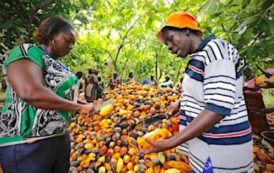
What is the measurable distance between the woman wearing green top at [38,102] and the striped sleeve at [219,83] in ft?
2.66

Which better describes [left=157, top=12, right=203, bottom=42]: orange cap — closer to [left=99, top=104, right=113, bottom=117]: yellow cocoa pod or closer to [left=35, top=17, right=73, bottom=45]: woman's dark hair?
[left=35, top=17, right=73, bottom=45]: woman's dark hair

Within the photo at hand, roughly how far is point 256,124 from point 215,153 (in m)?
1.47

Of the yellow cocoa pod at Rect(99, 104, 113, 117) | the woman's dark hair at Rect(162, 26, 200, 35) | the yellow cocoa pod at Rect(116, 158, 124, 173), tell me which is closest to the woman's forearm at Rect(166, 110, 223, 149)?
the woman's dark hair at Rect(162, 26, 200, 35)

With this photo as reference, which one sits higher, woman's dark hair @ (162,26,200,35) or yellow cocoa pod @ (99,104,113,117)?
woman's dark hair @ (162,26,200,35)

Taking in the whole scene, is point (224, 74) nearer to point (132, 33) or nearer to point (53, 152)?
point (53, 152)

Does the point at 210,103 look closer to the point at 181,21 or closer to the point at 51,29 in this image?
the point at 181,21

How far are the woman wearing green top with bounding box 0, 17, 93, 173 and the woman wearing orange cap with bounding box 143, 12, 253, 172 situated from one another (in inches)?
24.1

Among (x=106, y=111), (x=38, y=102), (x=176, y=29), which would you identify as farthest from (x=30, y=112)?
(x=106, y=111)

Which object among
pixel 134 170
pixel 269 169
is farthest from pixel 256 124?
pixel 134 170

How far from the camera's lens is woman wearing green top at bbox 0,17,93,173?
6.23 ft

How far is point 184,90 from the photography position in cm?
178

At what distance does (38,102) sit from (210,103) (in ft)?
2.96

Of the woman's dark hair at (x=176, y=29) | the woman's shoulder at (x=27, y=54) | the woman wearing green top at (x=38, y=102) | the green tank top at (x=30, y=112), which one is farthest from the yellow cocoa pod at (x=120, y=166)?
the woman's dark hair at (x=176, y=29)

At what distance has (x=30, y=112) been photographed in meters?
2.01
